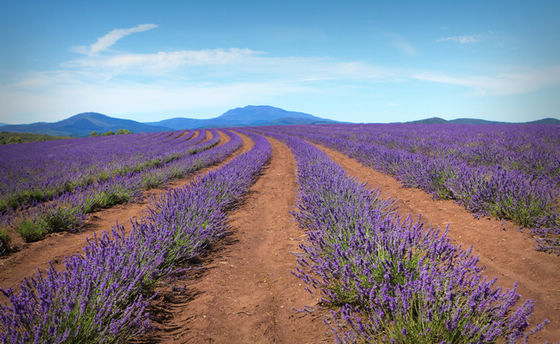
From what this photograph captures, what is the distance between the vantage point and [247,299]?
7.22 feet

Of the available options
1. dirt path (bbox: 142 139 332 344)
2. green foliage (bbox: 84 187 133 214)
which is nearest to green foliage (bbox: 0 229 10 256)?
green foliage (bbox: 84 187 133 214)

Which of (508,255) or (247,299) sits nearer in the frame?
(247,299)

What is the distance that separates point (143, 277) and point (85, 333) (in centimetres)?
58

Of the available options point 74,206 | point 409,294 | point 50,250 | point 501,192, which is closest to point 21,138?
point 74,206

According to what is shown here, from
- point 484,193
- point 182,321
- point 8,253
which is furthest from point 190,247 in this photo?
point 484,193

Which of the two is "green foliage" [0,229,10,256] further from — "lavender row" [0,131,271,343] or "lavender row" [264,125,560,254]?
"lavender row" [264,125,560,254]

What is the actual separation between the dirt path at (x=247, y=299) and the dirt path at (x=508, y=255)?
4.90ft

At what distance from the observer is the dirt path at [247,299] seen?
1.79 metres

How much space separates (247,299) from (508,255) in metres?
2.68

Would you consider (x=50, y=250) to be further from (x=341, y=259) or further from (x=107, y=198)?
(x=341, y=259)

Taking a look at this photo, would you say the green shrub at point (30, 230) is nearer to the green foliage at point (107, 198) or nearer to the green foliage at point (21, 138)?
the green foliage at point (107, 198)

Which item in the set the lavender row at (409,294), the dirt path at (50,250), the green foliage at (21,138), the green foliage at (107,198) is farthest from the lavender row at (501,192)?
the green foliage at (21,138)

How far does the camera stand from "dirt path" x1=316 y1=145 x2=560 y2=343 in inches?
75.1

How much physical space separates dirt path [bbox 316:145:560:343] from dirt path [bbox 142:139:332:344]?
1.49 m
